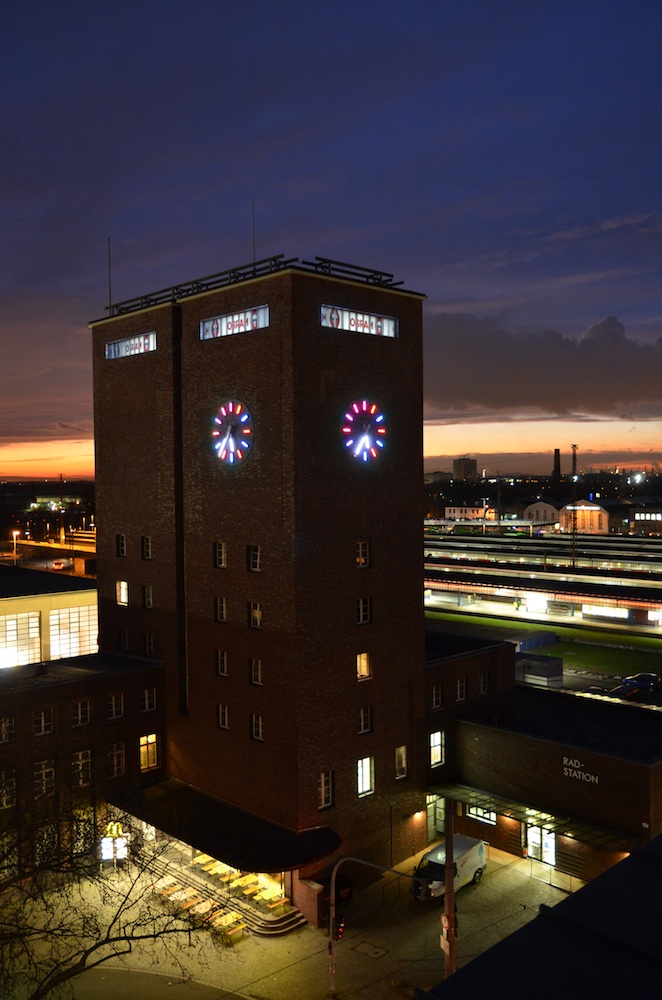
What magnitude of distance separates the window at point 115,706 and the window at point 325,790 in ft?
36.2

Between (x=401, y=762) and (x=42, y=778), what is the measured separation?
16276mm

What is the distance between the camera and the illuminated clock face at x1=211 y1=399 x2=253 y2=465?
34.1 m

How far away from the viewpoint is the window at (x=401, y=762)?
36.2 m

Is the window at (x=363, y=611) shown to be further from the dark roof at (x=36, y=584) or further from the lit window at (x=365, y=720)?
the dark roof at (x=36, y=584)

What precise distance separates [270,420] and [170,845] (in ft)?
67.0

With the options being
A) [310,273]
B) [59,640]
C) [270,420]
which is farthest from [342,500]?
[59,640]

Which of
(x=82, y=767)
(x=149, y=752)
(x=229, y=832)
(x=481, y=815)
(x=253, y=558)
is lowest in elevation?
(x=481, y=815)

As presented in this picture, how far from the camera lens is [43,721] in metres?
34.8

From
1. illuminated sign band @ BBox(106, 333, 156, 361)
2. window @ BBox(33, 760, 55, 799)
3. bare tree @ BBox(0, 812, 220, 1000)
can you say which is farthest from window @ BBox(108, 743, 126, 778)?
illuminated sign band @ BBox(106, 333, 156, 361)

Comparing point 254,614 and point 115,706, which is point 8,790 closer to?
point 115,706

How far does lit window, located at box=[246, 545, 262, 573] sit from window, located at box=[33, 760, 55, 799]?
12.3 meters

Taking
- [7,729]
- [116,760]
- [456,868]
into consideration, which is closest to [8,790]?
[7,729]

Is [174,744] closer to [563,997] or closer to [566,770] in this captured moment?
[566,770]

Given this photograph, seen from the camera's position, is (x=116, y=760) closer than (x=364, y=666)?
No
